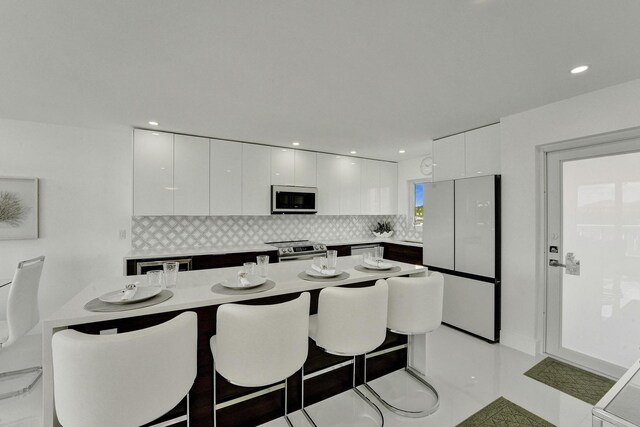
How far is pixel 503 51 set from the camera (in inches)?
70.8

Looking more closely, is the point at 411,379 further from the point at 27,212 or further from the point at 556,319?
the point at 27,212

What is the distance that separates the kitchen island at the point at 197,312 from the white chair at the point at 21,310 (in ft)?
3.29

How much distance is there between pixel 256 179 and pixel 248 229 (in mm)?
844

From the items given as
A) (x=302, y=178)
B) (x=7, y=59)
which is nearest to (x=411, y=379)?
(x=302, y=178)

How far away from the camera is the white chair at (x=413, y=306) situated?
1.97 metres

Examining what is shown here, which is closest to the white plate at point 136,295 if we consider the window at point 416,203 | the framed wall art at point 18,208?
the framed wall art at point 18,208

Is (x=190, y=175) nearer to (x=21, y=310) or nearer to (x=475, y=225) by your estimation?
(x=21, y=310)

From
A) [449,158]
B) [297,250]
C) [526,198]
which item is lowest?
[297,250]

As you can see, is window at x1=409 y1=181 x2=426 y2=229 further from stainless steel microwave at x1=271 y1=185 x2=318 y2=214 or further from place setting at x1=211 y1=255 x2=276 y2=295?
place setting at x1=211 y1=255 x2=276 y2=295

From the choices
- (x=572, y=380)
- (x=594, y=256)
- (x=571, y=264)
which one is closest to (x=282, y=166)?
(x=571, y=264)

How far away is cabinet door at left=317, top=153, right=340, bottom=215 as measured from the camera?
4.68 m

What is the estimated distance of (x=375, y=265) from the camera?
7.45ft

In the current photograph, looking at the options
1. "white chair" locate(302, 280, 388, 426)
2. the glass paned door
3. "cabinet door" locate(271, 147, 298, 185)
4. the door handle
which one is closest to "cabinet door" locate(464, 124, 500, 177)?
the glass paned door

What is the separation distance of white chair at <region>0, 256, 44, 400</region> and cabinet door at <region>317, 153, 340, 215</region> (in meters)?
3.42
